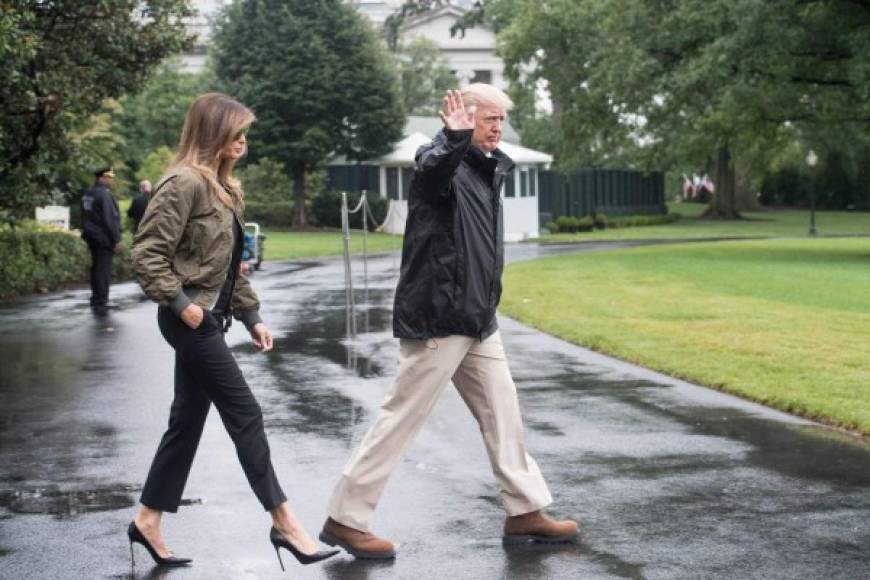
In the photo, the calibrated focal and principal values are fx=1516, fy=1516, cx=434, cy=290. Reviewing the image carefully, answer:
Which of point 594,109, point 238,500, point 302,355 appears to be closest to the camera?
point 238,500

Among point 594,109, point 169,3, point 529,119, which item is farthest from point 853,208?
point 169,3

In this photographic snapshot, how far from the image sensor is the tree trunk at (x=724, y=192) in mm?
67750

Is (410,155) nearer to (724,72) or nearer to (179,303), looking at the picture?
(724,72)

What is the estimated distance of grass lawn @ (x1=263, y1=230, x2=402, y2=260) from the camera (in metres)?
37.4

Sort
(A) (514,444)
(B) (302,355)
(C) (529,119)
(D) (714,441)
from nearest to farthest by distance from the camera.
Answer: (A) (514,444), (D) (714,441), (B) (302,355), (C) (529,119)

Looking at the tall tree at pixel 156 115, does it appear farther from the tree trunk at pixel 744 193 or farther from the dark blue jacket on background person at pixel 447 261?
the dark blue jacket on background person at pixel 447 261

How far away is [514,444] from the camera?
21.7ft

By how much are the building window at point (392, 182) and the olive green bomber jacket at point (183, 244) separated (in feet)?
153

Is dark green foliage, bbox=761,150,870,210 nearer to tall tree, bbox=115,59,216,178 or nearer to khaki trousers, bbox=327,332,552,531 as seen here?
tall tree, bbox=115,59,216,178

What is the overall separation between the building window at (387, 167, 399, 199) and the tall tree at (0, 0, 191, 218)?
98.3 ft

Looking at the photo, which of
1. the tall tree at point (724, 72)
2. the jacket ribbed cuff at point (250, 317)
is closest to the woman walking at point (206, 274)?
the jacket ribbed cuff at point (250, 317)

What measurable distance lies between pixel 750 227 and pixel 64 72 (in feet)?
140

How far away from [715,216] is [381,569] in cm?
6432

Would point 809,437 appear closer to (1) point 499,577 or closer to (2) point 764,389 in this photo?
(2) point 764,389
